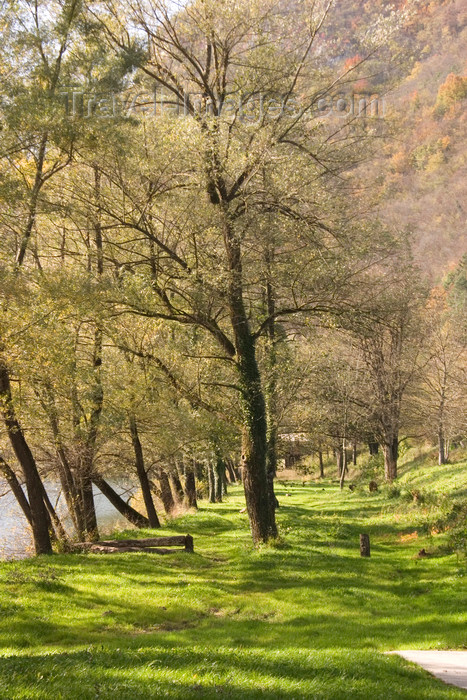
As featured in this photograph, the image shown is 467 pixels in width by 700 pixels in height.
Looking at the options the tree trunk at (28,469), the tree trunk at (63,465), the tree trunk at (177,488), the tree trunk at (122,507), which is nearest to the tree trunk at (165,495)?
the tree trunk at (177,488)

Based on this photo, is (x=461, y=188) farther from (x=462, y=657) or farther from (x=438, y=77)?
(x=462, y=657)

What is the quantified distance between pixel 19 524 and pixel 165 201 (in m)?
Answer: 18.7

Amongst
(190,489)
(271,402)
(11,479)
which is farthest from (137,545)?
(190,489)

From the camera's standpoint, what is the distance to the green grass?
21.6ft

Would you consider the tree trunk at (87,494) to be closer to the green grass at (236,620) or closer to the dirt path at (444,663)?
the green grass at (236,620)

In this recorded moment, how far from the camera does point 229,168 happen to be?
51.5ft

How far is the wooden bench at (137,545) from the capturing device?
56.5 feet

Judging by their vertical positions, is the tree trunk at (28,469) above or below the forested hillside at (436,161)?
below

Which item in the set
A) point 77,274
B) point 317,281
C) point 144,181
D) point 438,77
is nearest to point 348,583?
point 317,281

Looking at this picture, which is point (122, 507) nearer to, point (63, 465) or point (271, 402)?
point (63, 465)

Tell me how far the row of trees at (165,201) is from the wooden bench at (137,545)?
1216 mm

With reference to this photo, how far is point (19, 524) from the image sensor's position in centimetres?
2889

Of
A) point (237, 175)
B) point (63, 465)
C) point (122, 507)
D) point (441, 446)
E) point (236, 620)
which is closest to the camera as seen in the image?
point (236, 620)

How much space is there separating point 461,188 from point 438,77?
131 ft
